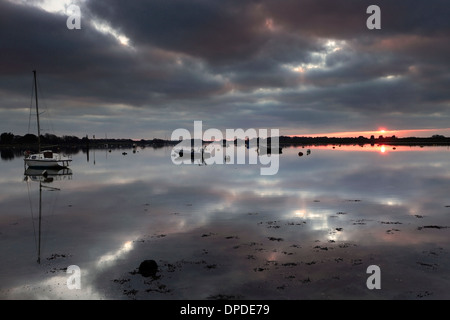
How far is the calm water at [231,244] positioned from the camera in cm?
1380

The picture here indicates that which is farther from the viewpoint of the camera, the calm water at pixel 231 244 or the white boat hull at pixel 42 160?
the white boat hull at pixel 42 160

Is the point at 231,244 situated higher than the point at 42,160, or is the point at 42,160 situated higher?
the point at 42,160

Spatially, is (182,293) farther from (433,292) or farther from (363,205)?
(363,205)

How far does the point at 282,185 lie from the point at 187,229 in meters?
25.4

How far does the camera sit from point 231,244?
19891 mm

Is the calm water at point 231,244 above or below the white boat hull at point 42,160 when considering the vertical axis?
below

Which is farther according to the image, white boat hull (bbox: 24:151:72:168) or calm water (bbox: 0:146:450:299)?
white boat hull (bbox: 24:151:72:168)

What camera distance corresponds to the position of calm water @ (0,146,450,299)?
13805 mm

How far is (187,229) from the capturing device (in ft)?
77.6

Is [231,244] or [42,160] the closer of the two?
[231,244]

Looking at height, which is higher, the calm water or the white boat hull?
the white boat hull
